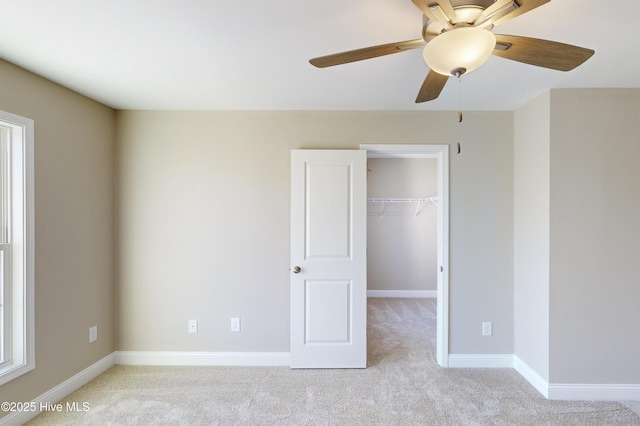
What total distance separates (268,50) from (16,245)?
2.11 metres

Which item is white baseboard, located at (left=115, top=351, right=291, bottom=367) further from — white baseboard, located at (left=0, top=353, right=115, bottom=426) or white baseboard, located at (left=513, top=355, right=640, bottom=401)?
white baseboard, located at (left=513, top=355, right=640, bottom=401)

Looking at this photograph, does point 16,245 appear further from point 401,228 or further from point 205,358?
point 401,228

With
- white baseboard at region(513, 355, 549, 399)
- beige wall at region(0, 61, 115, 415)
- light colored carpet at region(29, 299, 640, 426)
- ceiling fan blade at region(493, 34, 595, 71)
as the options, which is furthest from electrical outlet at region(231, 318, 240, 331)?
ceiling fan blade at region(493, 34, 595, 71)

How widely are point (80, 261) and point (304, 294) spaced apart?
1.87 meters

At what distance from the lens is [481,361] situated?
8.91 feet

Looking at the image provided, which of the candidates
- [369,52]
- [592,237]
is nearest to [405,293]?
[592,237]

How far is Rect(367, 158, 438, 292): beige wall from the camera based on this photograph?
505 centimetres

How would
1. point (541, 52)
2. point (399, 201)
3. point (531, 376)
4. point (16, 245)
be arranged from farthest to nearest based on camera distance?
1. point (399, 201)
2. point (531, 376)
3. point (16, 245)
4. point (541, 52)

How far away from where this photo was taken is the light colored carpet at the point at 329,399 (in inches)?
79.7

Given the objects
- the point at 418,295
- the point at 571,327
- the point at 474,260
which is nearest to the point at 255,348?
the point at 474,260

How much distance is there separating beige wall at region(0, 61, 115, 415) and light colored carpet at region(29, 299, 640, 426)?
1.09 feet

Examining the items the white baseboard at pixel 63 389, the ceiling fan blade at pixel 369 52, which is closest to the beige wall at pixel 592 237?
the ceiling fan blade at pixel 369 52

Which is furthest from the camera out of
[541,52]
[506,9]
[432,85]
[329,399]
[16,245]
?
[329,399]

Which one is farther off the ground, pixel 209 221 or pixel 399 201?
pixel 399 201
